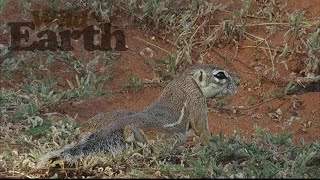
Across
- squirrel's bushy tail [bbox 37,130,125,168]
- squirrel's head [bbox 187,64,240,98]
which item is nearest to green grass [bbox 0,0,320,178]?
squirrel's bushy tail [bbox 37,130,125,168]

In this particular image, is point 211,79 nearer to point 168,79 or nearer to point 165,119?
point 165,119

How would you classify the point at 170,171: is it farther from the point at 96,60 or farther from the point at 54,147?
the point at 96,60

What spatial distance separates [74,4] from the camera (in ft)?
30.1

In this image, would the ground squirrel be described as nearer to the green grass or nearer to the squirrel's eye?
the squirrel's eye

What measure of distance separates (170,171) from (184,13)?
381 centimetres

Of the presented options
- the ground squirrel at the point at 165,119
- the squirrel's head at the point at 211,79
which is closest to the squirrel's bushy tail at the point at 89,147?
the ground squirrel at the point at 165,119

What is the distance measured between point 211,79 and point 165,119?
82cm

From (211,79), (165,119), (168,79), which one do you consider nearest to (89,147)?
(165,119)

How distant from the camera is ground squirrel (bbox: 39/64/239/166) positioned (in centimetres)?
586

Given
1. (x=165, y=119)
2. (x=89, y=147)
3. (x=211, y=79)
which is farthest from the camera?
(x=211, y=79)

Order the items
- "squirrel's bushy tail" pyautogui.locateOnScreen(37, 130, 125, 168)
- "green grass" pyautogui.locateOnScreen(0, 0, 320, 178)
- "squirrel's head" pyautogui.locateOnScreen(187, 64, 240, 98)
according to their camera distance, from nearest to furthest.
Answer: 1. "squirrel's bushy tail" pyautogui.locateOnScreen(37, 130, 125, 168)
2. "green grass" pyautogui.locateOnScreen(0, 0, 320, 178)
3. "squirrel's head" pyautogui.locateOnScreen(187, 64, 240, 98)

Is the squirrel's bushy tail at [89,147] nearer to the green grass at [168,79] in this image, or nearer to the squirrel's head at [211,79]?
the green grass at [168,79]

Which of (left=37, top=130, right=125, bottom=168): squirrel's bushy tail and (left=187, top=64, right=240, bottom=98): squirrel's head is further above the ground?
(left=187, top=64, right=240, bottom=98): squirrel's head

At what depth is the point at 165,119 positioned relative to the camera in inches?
260
